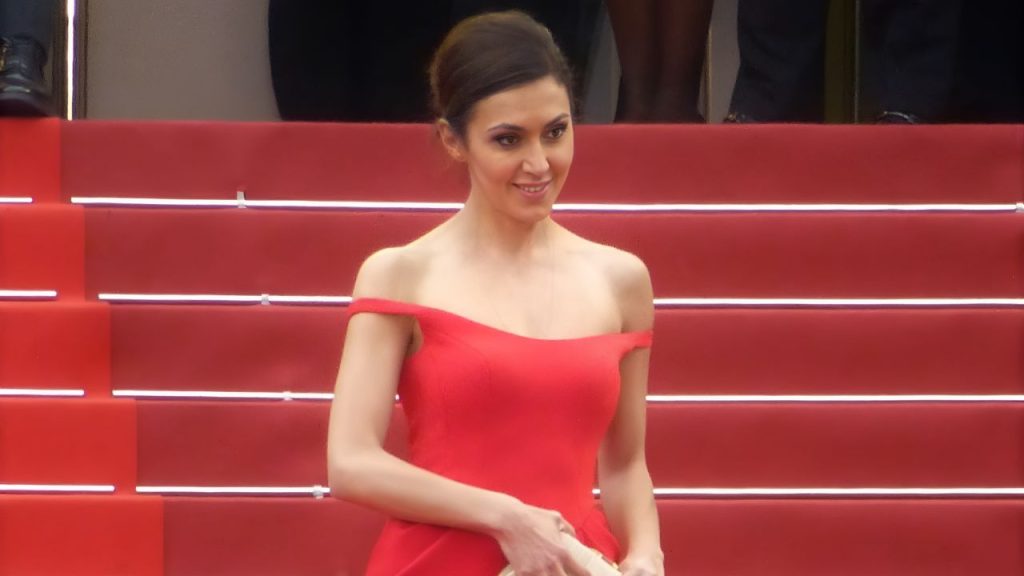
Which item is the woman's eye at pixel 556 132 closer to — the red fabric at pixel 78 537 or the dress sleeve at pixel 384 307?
the dress sleeve at pixel 384 307

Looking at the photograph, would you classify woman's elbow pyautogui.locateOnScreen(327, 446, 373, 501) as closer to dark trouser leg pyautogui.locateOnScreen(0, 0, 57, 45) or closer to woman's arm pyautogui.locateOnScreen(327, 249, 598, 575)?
woman's arm pyautogui.locateOnScreen(327, 249, 598, 575)

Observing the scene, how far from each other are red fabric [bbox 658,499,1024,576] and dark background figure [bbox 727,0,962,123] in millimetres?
1021

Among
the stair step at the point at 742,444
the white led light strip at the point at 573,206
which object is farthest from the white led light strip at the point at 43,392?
the white led light strip at the point at 573,206

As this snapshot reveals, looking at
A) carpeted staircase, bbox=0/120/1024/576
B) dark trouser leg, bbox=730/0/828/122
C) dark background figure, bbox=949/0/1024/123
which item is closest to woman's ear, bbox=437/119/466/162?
carpeted staircase, bbox=0/120/1024/576

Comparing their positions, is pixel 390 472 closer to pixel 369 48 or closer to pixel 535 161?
pixel 535 161

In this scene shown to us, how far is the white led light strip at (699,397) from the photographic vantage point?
3.60m

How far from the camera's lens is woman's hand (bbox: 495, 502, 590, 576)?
188 cm

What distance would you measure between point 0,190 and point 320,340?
2.77 ft

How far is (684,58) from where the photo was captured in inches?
169

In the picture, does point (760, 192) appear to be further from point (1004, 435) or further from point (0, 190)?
point (0, 190)

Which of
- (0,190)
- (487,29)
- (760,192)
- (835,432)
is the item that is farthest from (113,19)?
(487,29)

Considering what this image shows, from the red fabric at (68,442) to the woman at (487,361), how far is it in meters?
1.57

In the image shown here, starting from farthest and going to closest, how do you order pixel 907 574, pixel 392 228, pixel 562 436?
pixel 392 228 < pixel 907 574 < pixel 562 436

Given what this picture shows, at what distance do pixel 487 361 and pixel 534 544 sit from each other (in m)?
0.21
